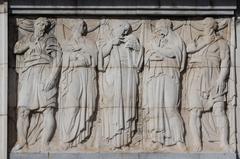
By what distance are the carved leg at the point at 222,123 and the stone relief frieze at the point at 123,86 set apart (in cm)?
1

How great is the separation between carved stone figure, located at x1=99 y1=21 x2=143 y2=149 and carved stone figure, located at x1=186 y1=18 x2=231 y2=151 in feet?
2.51

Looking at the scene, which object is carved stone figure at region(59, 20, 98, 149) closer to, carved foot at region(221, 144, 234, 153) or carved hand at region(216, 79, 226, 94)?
carved hand at region(216, 79, 226, 94)

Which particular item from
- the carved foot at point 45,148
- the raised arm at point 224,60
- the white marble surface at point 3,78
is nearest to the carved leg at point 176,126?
the raised arm at point 224,60

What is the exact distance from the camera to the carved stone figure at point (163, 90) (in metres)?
13.4

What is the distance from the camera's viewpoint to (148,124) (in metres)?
13.4

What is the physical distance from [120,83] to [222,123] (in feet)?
4.93

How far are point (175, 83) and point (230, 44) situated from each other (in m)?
0.97

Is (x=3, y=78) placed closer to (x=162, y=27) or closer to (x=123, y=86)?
(x=123, y=86)

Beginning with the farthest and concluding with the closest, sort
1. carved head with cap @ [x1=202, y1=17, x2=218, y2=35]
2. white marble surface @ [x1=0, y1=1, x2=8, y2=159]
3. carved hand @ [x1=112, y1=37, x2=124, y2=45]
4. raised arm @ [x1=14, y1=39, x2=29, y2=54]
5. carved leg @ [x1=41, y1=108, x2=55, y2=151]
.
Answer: carved head with cap @ [x1=202, y1=17, x2=218, y2=35] < carved hand @ [x1=112, y1=37, x2=124, y2=45] < raised arm @ [x1=14, y1=39, x2=29, y2=54] < carved leg @ [x1=41, y1=108, x2=55, y2=151] < white marble surface @ [x1=0, y1=1, x2=8, y2=159]

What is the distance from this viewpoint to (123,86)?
13375 mm

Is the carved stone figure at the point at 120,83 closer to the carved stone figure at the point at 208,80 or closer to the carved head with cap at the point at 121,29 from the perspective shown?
the carved head with cap at the point at 121,29

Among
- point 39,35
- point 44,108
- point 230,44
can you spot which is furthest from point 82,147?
point 230,44

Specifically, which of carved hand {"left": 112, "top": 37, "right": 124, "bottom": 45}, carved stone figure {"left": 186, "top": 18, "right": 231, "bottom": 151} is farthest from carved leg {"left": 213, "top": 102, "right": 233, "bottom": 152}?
carved hand {"left": 112, "top": 37, "right": 124, "bottom": 45}

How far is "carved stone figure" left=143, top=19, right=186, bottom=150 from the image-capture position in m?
13.4
